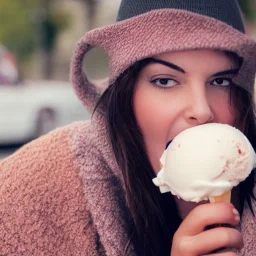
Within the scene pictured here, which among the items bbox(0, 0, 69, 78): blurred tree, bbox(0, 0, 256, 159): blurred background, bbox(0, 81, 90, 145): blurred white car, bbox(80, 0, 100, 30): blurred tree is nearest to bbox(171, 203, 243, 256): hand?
bbox(0, 0, 256, 159): blurred background

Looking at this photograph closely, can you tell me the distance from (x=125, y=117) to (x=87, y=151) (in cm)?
21

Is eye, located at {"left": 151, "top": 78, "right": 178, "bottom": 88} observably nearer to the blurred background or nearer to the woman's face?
the woman's face

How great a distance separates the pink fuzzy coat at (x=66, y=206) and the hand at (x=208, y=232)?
0.38 m

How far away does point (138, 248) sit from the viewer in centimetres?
218

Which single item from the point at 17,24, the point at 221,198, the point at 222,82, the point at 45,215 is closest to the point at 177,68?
the point at 222,82

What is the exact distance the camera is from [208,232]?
1802 mm

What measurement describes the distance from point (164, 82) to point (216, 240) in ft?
1.94

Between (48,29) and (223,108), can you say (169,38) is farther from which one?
(48,29)

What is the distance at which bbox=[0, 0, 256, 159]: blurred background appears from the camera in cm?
949

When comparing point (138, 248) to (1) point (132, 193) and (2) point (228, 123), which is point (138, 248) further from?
(2) point (228, 123)

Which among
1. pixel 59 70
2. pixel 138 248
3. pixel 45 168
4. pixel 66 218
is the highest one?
pixel 59 70

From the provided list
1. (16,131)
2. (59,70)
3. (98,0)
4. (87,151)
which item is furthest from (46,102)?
(59,70)

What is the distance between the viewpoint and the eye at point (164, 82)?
2.08 metres

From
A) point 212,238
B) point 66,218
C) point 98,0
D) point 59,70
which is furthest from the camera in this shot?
point 59,70
